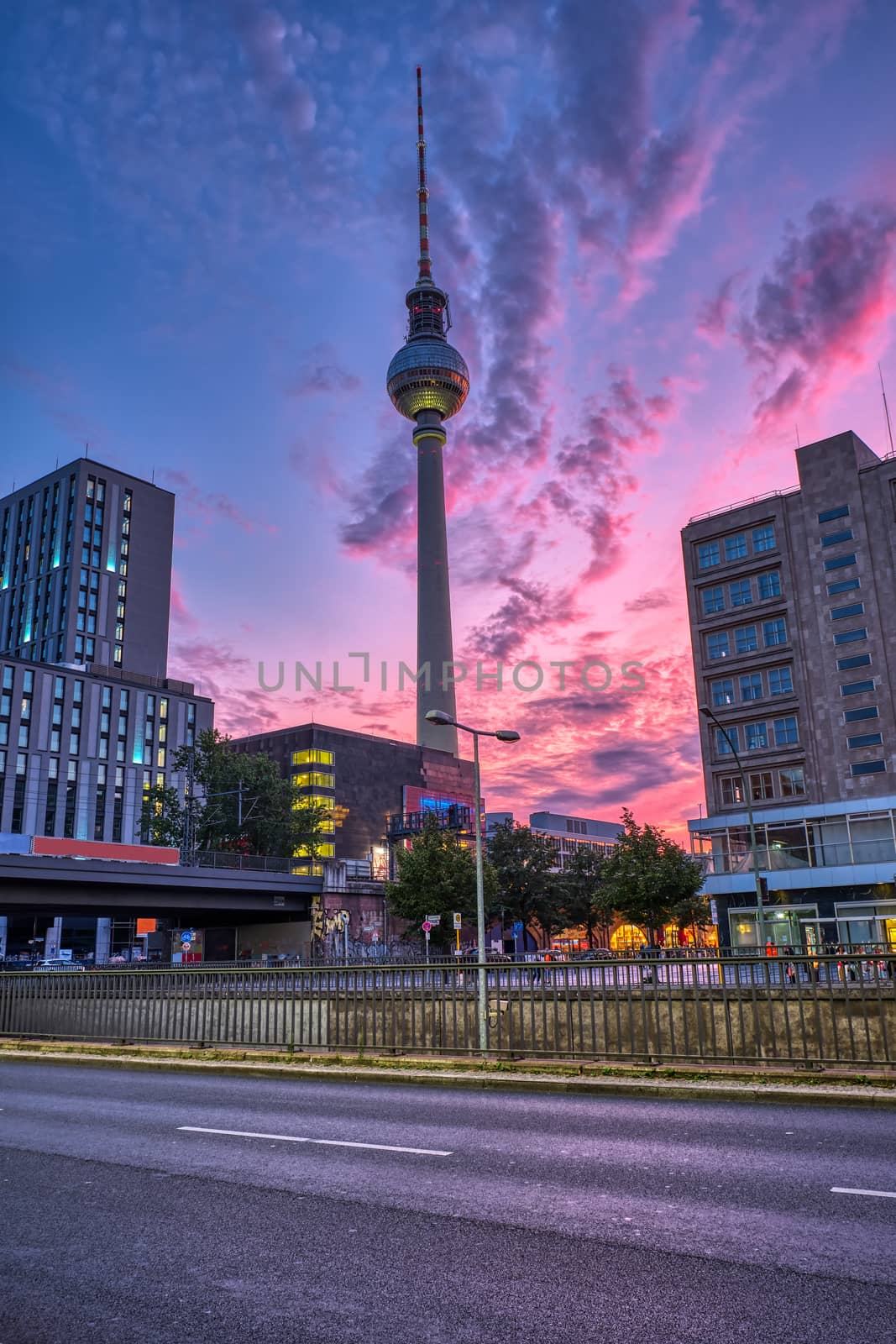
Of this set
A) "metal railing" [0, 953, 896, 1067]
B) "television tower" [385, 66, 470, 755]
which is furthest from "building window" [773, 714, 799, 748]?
"television tower" [385, 66, 470, 755]

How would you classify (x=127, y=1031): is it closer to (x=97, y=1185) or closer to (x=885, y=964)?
(x=97, y=1185)

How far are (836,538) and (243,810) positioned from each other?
6036 centimetres

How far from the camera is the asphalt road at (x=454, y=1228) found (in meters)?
5.28

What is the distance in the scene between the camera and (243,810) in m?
94.9

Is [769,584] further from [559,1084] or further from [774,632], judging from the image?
[559,1084]

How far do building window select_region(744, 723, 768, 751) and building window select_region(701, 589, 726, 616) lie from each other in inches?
333

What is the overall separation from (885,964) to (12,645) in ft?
447

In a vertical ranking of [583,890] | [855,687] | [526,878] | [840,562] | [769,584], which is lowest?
[583,890]

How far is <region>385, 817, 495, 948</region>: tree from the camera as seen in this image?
6744 centimetres

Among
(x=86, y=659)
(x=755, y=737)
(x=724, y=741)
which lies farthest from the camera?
(x=86, y=659)

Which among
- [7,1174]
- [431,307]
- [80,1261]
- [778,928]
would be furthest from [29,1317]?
[431,307]

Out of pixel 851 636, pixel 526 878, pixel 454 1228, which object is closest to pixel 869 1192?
pixel 454 1228

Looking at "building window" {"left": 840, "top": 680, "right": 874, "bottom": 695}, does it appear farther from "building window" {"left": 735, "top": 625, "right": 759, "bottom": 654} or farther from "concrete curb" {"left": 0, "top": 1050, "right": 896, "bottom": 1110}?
"concrete curb" {"left": 0, "top": 1050, "right": 896, "bottom": 1110}

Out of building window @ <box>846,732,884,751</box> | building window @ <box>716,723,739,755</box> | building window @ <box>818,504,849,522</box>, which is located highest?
building window @ <box>818,504,849,522</box>
